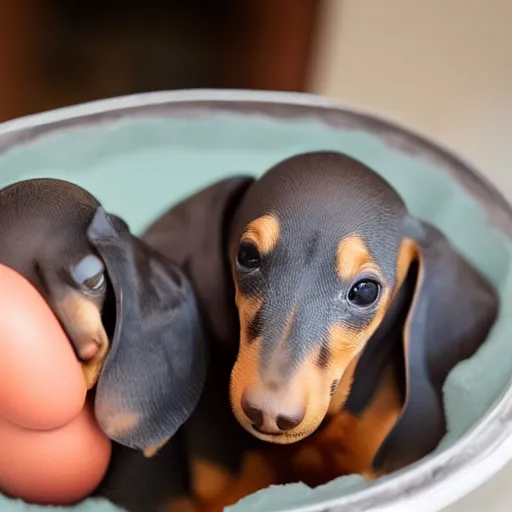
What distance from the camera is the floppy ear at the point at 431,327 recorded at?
519 mm

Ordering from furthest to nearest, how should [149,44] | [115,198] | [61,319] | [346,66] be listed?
[149,44]
[346,66]
[115,198]
[61,319]

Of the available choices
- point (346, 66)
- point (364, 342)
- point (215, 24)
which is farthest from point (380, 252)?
point (215, 24)

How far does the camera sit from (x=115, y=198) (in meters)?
0.67

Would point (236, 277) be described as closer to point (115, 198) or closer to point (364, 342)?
point (364, 342)

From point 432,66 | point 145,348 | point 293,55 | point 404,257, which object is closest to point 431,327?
point 404,257

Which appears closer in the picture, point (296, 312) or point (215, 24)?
point (296, 312)

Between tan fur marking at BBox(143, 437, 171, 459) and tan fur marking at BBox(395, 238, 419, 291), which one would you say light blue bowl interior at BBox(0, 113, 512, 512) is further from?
tan fur marking at BBox(143, 437, 171, 459)

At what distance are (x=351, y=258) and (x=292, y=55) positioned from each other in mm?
813

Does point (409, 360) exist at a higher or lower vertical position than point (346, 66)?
higher

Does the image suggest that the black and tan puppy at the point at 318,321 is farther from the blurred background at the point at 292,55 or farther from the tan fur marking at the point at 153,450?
the blurred background at the point at 292,55

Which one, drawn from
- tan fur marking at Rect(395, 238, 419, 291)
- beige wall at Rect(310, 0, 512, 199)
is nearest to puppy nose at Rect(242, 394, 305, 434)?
tan fur marking at Rect(395, 238, 419, 291)

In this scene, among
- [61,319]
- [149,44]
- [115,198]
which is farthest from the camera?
[149,44]

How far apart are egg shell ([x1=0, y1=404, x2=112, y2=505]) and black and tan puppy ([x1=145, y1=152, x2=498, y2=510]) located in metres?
0.06

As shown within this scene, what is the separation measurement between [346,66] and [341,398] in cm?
77
